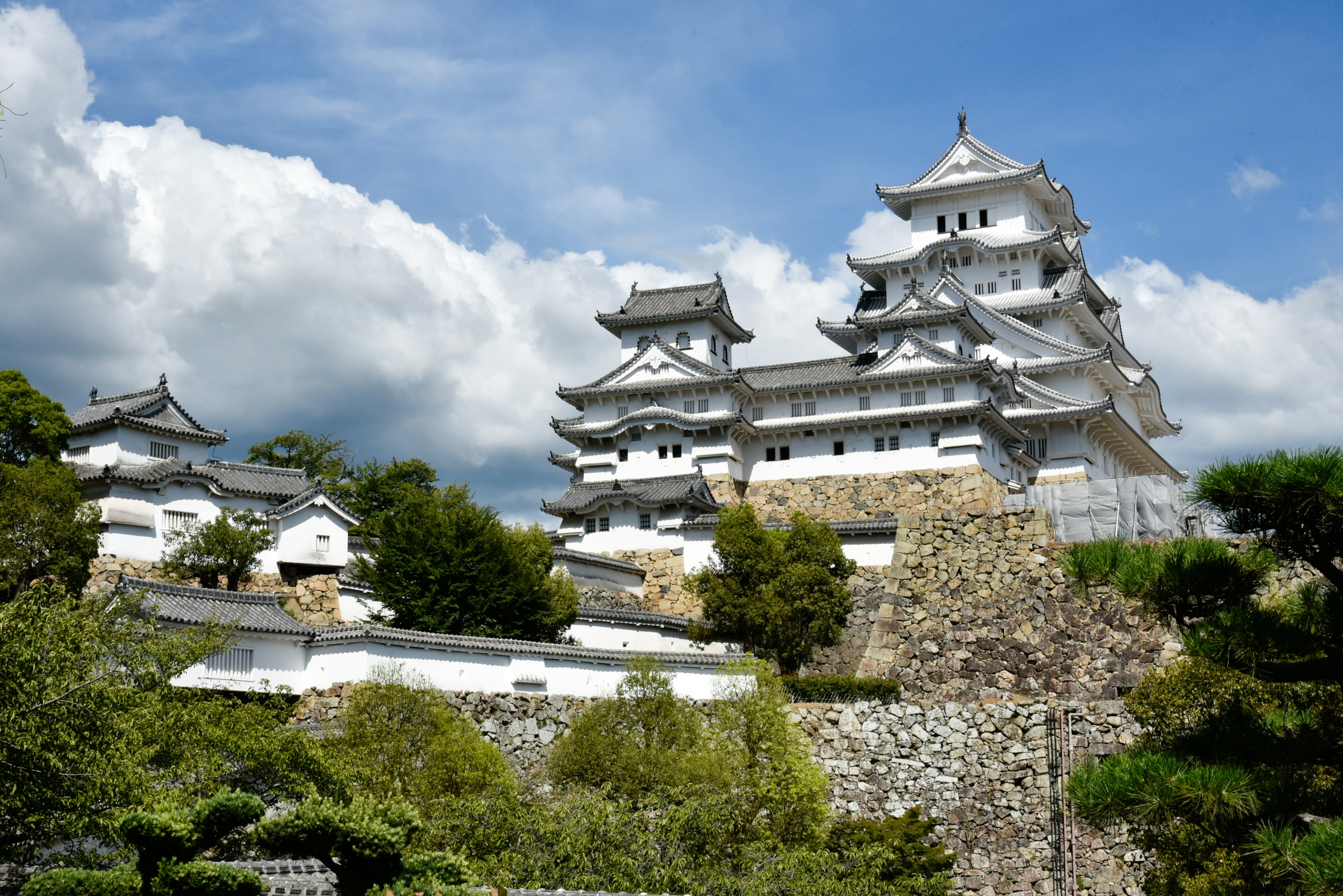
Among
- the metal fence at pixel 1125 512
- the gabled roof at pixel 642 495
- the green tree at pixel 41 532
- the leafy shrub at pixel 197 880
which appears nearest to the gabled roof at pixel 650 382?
the gabled roof at pixel 642 495

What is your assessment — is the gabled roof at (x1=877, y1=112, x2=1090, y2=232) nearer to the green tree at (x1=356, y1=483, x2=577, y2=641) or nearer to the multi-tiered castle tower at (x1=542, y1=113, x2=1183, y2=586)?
the multi-tiered castle tower at (x1=542, y1=113, x2=1183, y2=586)

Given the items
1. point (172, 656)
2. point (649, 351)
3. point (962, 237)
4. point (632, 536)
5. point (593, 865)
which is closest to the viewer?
point (593, 865)

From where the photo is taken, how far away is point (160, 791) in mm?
14195

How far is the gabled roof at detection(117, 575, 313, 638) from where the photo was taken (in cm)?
2364

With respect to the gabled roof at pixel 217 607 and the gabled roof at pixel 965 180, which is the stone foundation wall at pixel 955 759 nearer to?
the gabled roof at pixel 217 607

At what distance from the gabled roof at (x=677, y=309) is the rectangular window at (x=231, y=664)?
2656cm

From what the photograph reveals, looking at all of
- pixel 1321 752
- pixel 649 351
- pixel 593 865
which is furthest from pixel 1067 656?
pixel 649 351

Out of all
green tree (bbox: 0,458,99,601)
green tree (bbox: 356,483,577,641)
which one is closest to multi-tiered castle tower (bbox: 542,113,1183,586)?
green tree (bbox: 356,483,577,641)

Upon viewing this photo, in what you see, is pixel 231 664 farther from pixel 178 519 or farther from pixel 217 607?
pixel 178 519

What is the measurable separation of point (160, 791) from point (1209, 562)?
11.3m

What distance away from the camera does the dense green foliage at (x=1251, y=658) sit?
9.31 m

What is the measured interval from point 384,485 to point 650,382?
35.8ft

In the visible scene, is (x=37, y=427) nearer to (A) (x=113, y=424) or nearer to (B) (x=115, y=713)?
(A) (x=113, y=424)

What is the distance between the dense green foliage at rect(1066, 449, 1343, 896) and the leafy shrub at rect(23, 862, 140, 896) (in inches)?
344
